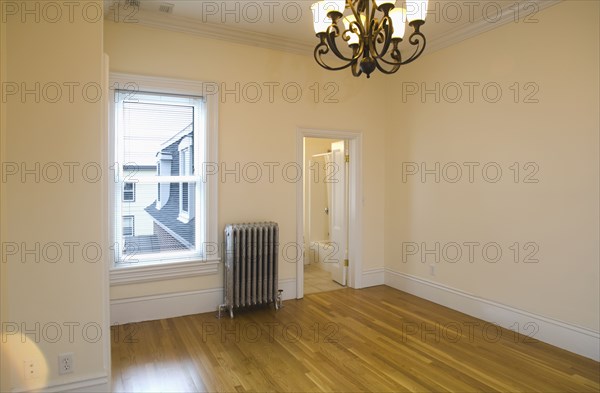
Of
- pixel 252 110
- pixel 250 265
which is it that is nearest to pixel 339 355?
pixel 250 265

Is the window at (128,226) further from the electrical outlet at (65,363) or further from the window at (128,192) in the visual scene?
the electrical outlet at (65,363)

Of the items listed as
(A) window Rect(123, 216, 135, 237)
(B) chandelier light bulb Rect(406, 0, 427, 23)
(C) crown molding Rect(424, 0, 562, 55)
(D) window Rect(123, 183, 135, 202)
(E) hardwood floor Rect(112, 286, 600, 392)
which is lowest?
(E) hardwood floor Rect(112, 286, 600, 392)

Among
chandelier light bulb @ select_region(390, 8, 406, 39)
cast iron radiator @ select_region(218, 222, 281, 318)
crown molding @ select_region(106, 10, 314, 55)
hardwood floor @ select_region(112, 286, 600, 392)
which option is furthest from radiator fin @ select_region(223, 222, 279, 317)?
chandelier light bulb @ select_region(390, 8, 406, 39)

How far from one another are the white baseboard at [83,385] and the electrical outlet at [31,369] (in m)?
A: 0.08

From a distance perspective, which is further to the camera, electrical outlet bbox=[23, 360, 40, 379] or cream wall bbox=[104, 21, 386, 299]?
cream wall bbox=[104, 21, 386, 299]

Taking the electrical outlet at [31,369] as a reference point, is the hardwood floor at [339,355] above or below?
below

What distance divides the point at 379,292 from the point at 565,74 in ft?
10.1

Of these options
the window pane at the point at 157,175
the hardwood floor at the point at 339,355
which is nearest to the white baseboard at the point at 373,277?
the hardwood floor at the point at 339,355

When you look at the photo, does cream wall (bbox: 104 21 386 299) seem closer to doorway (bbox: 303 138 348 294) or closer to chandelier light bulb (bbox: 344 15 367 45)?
doorway (bbox: 303 138 348 294)

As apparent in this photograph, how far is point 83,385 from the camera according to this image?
7.54 feet

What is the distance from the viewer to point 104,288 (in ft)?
7.91

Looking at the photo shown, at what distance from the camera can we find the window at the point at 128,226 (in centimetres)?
371

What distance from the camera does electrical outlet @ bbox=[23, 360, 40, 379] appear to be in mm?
2184

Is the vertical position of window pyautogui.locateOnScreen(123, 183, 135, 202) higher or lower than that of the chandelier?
lower
